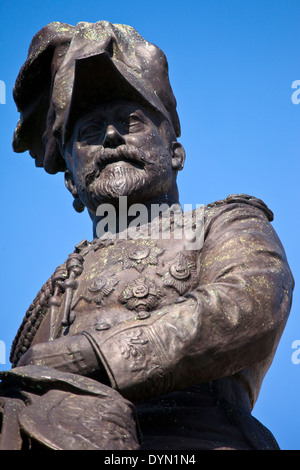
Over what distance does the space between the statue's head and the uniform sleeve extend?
176 cm

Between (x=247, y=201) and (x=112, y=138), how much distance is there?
1.32m

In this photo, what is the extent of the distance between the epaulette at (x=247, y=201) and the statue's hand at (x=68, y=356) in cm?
201

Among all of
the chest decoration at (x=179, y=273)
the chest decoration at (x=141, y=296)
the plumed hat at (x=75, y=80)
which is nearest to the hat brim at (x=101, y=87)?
the plumed hat at (x=75, y=80)

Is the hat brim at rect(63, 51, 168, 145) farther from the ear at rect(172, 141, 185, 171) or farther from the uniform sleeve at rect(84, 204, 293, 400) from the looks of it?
Result: the uniform sleeve at rect(84, 204, 293, 400)

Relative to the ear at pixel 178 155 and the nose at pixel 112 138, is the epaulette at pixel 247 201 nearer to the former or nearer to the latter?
the nose at pixel 112 138

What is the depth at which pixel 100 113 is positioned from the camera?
9.06m

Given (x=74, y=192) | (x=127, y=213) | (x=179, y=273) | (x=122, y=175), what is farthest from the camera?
(x=74, y=192)

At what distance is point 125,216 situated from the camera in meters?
8.77

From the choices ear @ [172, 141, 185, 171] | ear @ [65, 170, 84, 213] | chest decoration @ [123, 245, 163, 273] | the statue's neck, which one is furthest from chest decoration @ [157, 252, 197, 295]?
ear @ [65, 170, 84, 213]

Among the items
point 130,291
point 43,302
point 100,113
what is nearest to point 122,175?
point 100,113

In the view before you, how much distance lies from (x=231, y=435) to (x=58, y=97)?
3.82 meters

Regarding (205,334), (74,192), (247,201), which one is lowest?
(205,334)

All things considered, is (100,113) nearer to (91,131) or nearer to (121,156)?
(91,131)
